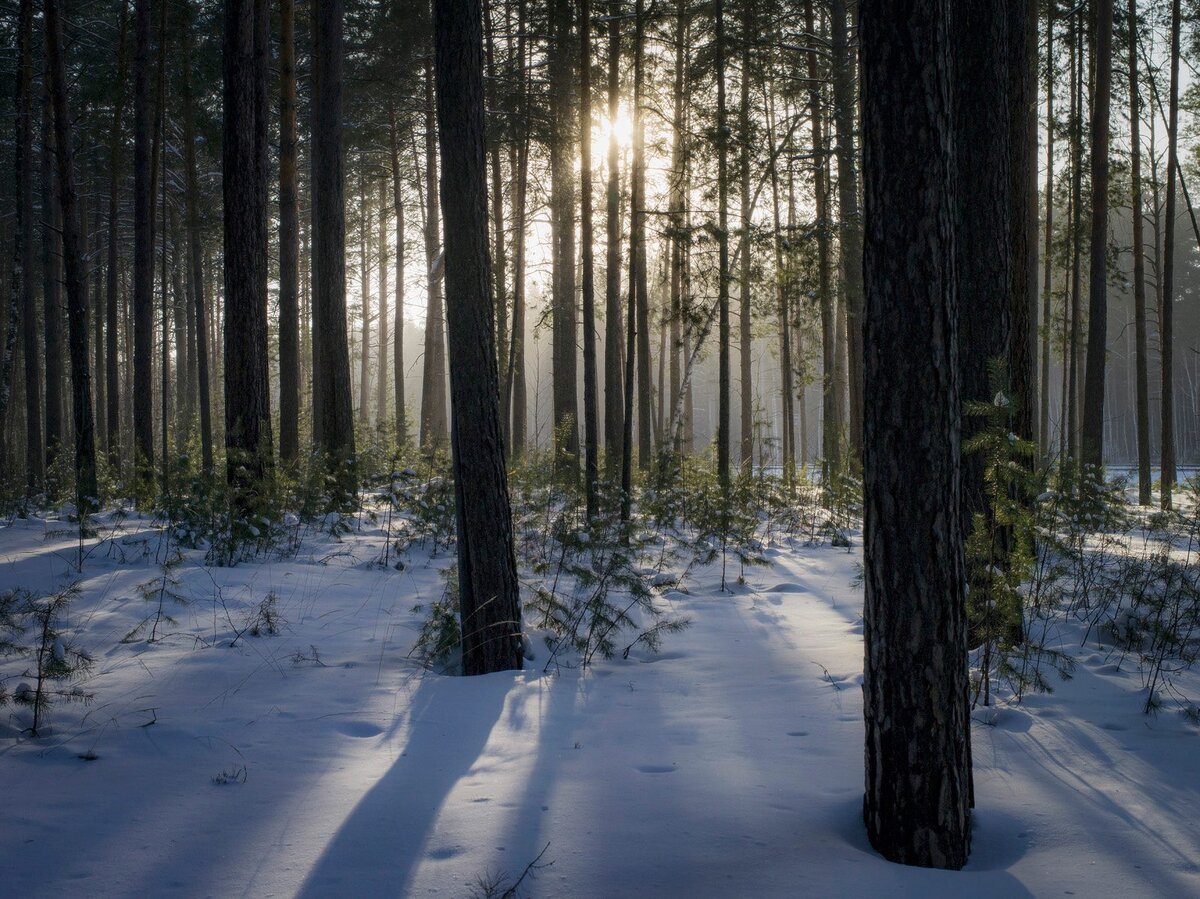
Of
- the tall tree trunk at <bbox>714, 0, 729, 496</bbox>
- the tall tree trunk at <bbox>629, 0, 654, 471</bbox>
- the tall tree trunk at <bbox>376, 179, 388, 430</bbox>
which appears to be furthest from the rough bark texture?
the tall tree trunk at <bbox>376, 179, 388, 430</bbox>

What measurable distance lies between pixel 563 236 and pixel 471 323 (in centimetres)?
1219

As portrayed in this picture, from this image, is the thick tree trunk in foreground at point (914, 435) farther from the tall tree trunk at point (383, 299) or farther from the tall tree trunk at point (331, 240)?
the tall tree trunk at point (383, 299)

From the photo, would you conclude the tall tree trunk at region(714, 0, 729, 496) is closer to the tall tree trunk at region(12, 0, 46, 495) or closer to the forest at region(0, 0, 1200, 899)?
the forest at region(0, 0, 1200, 899)

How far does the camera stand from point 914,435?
2340 mm

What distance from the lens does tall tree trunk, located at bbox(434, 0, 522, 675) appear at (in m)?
4.07

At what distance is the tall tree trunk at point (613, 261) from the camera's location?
9.36 m

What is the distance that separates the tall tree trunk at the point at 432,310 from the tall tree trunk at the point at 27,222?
6.40 metres

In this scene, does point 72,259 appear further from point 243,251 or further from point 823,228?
point 823,228

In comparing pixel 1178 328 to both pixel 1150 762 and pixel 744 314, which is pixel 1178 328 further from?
pixel 1150 762

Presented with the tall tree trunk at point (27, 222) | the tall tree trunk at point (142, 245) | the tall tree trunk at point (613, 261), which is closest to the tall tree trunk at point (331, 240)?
the tall tree trunk at point (142, 245)

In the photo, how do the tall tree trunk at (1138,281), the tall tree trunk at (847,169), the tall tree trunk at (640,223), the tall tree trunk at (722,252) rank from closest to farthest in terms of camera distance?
1. the tall tree trunk at (640,223)
2. the tall tree trunk at (722,252)
3. the tall tree trunk at (847,169)
4. the tall tree trunk at (1138,281)

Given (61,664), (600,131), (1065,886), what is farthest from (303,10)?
A: (1065,886)

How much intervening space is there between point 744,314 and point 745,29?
6973 mm

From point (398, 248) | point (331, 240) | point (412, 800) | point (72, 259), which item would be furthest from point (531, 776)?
point (398, 248)
